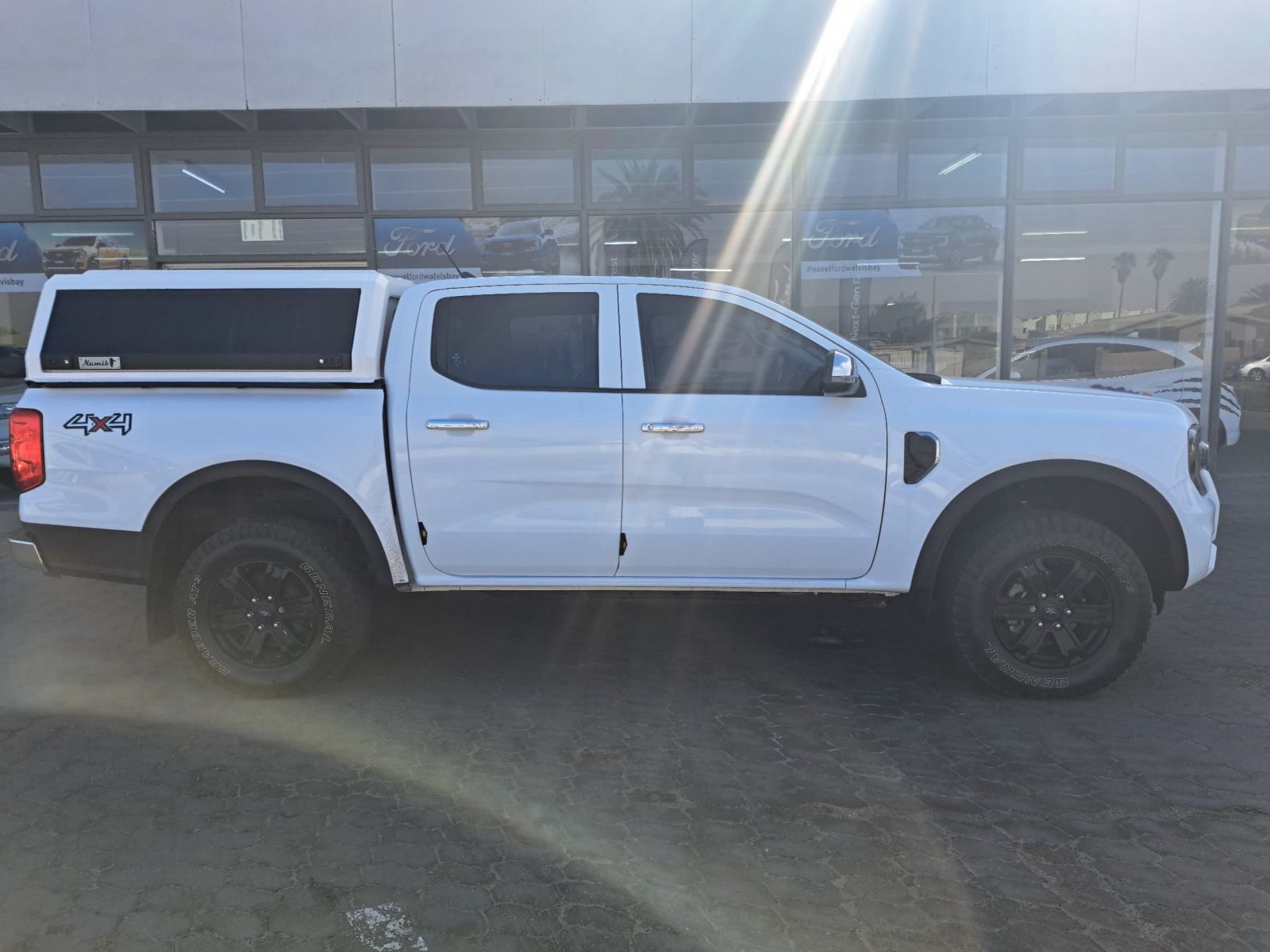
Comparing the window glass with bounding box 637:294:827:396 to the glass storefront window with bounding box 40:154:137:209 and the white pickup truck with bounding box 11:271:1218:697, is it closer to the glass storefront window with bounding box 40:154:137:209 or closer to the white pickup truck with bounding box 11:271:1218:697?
the white pickup truck with bounding box 11:271:1218:697

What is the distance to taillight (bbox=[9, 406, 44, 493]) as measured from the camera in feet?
13.4

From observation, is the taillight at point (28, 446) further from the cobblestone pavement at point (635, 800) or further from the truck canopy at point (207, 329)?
the cobblestone pavement at point (635, 800)

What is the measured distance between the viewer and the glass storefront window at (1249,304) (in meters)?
9.52

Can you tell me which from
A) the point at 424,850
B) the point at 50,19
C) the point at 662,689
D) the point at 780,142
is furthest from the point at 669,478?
the point at 50,19

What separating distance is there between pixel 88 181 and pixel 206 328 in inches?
285

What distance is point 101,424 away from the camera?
4074mm

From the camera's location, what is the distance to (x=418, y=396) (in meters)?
4.10

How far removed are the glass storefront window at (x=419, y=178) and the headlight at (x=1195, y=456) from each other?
7581 mm

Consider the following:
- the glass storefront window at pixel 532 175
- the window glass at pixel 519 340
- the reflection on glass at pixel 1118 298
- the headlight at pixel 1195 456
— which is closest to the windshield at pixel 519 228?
the glass storefront window at pixel 532 175

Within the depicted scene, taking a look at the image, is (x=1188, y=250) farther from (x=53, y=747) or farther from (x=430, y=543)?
(x=53, y=747)

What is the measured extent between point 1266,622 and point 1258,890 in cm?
317

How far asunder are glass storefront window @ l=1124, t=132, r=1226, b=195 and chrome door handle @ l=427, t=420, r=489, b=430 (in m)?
8.51

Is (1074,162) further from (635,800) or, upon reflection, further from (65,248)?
(65,248)

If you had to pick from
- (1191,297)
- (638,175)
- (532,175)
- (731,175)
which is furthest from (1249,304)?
(532,175)
